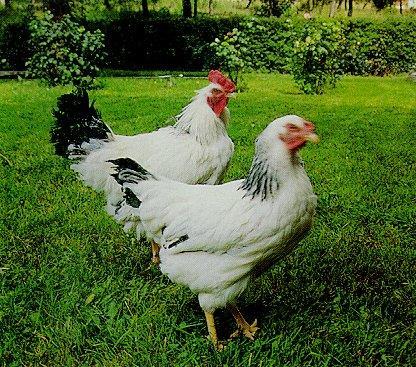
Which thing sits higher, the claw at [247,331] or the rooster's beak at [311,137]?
the rooster's beak at [311,137]

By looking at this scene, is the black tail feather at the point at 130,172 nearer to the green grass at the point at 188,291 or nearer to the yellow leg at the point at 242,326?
the green grass at the point at 188,291

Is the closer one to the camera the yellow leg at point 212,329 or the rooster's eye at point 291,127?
the rooster's eye at point 291,127

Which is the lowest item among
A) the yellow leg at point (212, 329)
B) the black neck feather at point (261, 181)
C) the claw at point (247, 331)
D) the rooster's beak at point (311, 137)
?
the claw at point (247, 331)

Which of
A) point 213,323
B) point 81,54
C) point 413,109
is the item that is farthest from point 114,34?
point 213,323

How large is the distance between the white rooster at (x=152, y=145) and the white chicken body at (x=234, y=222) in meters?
0.97

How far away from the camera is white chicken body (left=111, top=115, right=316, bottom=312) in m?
2.71

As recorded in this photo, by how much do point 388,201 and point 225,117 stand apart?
6.54 ft

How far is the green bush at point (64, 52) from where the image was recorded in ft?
42.6

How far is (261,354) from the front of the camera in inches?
117

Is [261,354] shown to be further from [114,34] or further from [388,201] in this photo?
[114,34]

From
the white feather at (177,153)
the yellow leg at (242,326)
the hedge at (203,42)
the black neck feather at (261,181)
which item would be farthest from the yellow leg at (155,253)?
the hedge at (203,42)

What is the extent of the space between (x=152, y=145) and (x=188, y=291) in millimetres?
1273

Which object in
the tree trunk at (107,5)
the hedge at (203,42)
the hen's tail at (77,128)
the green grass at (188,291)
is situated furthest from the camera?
the tree trunk at (107,5)

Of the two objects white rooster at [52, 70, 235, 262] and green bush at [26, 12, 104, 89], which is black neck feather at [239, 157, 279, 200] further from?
green bush at [26, 12, 104, 89]
